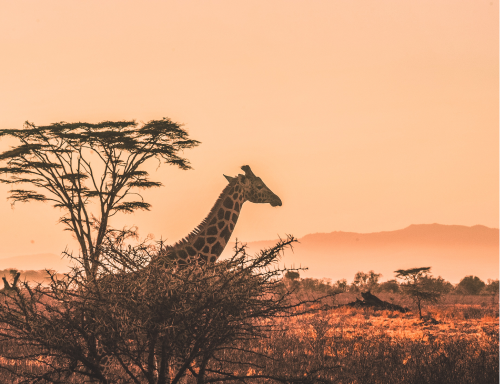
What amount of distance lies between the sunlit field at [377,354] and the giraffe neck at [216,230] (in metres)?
2.26

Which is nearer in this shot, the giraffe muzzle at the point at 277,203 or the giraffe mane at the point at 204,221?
the giraffe mane at the point at 204,221

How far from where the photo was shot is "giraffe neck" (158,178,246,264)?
36.0 ft

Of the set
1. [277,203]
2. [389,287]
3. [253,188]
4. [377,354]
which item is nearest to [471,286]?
[389,287]

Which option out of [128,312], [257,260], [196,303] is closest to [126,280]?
[128,312]

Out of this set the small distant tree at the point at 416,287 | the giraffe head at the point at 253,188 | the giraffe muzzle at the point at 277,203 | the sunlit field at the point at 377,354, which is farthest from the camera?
the small distant tree at the point at 416,287

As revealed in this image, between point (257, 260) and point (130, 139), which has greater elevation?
point (130, 139)

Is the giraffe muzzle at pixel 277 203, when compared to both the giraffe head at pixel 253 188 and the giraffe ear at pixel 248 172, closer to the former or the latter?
the giraffe head at pixel 253 188

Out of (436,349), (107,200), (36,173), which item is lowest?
(436,349)

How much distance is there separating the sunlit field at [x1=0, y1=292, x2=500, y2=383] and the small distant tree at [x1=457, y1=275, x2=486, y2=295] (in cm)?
2477

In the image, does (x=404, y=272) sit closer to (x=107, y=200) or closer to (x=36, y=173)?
(x=107, y=200)

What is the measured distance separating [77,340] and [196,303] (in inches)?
62.4

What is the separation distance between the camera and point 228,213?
12625 millimetres

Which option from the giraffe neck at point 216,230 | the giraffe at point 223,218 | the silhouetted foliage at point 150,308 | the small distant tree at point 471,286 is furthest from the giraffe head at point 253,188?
the small distant tree at point 471,286

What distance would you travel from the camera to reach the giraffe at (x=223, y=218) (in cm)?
1105
